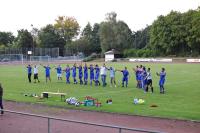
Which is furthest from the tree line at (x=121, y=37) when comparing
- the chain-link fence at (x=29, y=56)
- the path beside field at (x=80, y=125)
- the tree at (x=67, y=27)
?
the path beside field at (x=80, y=125)

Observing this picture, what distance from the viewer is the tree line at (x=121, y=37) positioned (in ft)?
329

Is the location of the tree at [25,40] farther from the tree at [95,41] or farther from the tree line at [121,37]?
the tree at [95,41]

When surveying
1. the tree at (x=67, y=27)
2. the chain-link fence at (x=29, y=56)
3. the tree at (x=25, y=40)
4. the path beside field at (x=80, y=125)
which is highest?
the tree at (x=67, y=27)

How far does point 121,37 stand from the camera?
398 feet

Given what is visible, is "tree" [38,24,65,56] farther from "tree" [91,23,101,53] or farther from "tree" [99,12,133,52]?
"tree" [99,12,133,52]

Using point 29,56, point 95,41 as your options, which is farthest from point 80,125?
point 95,41

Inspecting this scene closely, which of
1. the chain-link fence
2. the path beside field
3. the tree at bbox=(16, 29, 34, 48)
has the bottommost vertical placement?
the path beside field

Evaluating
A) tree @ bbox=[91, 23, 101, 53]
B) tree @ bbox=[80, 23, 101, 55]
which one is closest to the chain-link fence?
tree @ bbox=[80, 23, 101, 55]

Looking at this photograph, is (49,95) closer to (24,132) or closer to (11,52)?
(24,132)

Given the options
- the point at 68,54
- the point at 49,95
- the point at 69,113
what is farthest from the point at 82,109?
the point at 68,54

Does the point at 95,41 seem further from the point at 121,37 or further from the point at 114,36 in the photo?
the point at 121,37

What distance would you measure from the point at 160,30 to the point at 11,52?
1615 inches

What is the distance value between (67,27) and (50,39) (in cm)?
1842

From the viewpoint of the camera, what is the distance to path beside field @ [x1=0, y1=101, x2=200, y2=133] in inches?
514
